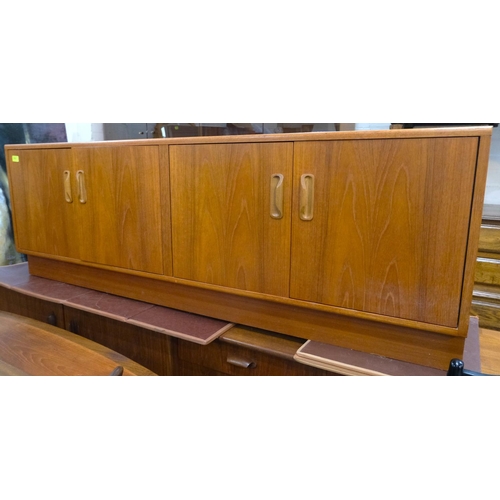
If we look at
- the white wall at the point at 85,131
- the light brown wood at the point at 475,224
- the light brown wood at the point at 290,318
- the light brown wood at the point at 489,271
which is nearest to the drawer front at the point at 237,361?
the light brown wood at the point at 290,318

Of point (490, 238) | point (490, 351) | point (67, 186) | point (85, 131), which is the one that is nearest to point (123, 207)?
point (67, 186)

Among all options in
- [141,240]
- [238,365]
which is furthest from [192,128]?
[238,365]

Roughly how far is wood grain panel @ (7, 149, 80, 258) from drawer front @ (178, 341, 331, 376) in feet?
2.93

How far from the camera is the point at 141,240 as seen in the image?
5.99ft

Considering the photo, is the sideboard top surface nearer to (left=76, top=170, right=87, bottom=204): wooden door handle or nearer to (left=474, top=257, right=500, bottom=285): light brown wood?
(left=76, top=170, right=87, bottom=204): wooden door handle

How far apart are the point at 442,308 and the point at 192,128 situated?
173 cm

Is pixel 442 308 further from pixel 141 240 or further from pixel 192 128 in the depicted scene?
pixel 192 128

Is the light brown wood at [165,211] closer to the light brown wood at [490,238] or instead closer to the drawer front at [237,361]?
the drawer front at [237,361]

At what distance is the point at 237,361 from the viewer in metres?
1.58

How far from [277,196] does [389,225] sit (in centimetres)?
40

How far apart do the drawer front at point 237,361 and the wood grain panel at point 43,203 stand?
89 cm

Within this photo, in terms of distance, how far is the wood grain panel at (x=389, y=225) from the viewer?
116 cm

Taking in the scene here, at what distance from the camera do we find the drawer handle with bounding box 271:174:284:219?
140 centimetres

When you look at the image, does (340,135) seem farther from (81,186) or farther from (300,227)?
(81,186)
